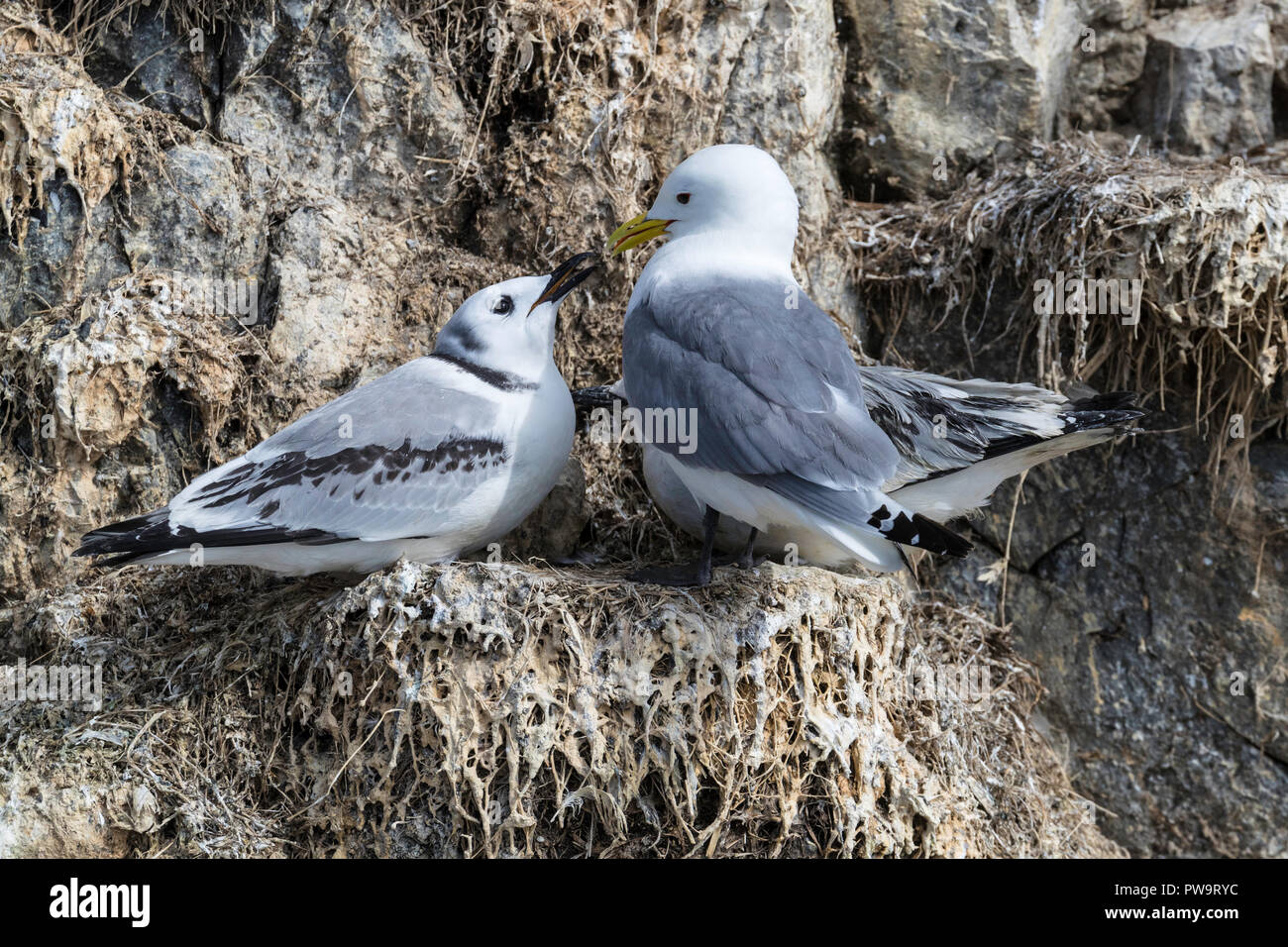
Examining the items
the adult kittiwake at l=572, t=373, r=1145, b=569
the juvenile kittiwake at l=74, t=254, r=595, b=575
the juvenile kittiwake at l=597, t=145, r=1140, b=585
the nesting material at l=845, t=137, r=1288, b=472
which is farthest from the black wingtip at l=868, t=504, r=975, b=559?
the nesting material at l=845, t=137, r=1288, b=472

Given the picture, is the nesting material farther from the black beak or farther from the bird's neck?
the black beak

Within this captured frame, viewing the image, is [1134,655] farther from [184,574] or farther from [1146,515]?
[184,574]

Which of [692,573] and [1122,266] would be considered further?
[1122,266]

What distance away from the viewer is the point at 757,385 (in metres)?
2.78

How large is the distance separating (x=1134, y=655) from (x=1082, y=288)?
45.8 inches

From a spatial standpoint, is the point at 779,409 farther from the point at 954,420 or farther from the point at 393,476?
the point at 393,476

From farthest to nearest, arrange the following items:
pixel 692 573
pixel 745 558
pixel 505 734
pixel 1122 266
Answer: pixel 1122 266, pixel 745 558, pixel 692 573, pixel 505 734

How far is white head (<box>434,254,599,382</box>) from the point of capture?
10.5 ft

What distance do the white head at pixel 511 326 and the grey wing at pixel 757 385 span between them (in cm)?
32

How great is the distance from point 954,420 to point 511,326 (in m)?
1.15

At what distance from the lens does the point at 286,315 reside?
3.53 m

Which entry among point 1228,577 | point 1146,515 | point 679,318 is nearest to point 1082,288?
point 1146,515

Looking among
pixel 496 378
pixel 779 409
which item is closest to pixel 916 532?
pixel 779 409

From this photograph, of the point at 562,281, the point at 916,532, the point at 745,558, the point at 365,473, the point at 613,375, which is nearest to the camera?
the point at 916,532
